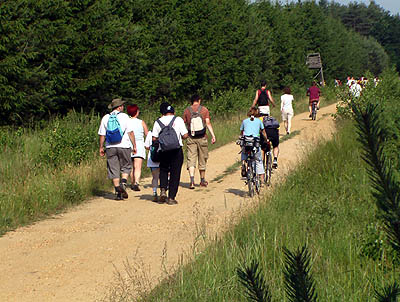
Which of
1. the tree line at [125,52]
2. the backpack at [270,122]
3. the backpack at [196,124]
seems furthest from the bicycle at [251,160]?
the tree line at [125,52]

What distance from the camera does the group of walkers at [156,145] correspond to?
436 inches

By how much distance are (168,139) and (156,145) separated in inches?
18.8

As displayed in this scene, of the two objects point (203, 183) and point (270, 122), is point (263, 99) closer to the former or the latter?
point (270, 122)

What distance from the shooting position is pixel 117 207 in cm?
1081

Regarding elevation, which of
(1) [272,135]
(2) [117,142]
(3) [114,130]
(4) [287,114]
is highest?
(3) [114,130]

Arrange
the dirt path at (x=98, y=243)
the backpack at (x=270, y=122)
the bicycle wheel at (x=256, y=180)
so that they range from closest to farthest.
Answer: the dirt path at (x=98, y=243) < the bicycle wheel at (x=256, y=180) < the backpack at (x=270, y=122)

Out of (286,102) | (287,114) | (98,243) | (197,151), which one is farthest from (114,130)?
(287,114)

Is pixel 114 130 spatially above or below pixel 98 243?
above

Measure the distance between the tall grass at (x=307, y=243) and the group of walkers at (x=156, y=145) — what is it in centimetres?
235

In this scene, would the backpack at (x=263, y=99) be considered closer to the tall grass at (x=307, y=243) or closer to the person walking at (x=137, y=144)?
the person walking at (x=137, y=144)

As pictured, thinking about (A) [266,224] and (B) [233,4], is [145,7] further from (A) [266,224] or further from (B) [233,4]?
(A) [266,224]

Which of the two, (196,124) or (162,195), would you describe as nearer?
(162,195)

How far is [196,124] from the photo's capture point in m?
13.2

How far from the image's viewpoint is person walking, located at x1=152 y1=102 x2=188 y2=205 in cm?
1097
